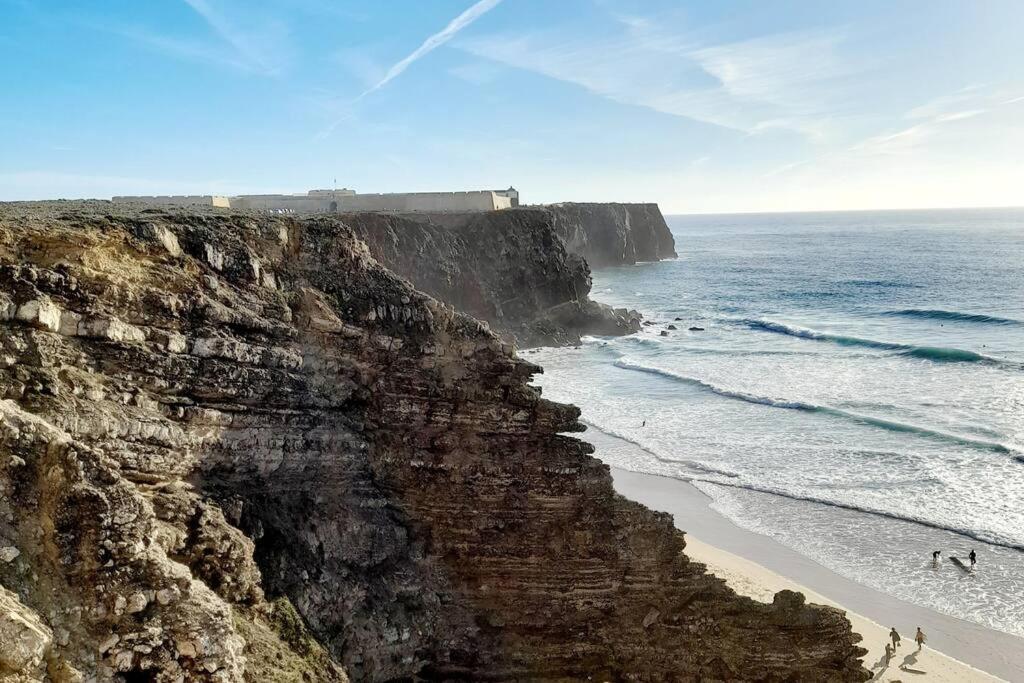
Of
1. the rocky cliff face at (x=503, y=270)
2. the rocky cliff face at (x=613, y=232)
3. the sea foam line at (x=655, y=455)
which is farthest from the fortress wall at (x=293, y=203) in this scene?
the rocky cliff face at (x=613, y=232)

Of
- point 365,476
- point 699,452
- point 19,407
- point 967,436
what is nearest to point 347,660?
point 365,476

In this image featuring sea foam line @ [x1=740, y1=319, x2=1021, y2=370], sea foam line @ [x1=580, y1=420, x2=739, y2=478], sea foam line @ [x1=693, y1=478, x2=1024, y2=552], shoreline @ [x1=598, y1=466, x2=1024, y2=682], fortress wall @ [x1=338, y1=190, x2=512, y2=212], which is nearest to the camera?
shoreline @ [x1=598, y1=466, x2=1024, y2=682]

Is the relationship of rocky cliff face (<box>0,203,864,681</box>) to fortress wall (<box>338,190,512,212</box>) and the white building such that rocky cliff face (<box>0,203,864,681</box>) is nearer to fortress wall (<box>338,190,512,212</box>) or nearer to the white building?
the white building

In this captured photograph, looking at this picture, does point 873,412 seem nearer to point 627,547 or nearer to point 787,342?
point 787,342

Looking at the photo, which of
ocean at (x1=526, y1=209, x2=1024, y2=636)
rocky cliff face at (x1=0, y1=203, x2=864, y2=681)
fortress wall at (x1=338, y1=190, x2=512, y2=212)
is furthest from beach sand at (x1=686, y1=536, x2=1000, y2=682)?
fortress wall at (x1=338, y1=190, x2=512, y2=212)

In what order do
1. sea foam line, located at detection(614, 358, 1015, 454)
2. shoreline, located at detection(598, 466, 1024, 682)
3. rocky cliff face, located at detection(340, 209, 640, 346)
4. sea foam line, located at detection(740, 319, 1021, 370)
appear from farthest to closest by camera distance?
rocky cliff face, located at detection(340, 209, 640, 346) < sea foam line, located at detection(740, 319, 1021, 370) < sea foam line, located at detection(614, 358, 1015, 454) < shoreline, located at detection(598, 466, 1024, 682)

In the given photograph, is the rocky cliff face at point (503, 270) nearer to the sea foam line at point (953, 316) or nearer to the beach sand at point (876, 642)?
the sea foam line at point (953, 316)
